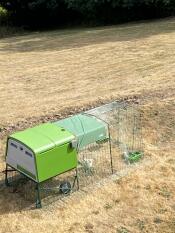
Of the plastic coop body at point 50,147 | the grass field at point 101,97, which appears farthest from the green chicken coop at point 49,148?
the grass field at point 101,97

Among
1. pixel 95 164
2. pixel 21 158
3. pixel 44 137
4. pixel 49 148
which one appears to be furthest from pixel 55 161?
pixel 95 164

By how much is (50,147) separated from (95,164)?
197 cm

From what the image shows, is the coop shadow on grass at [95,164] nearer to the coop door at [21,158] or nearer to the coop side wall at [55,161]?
the coop side wall at [55,161]

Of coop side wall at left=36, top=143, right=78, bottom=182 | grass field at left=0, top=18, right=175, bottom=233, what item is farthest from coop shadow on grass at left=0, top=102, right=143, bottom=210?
coop side wall at left=36, top=143, right=78, bottom=182

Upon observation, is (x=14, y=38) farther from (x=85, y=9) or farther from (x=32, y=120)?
(x=32, y=120)

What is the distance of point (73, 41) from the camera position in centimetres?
2466

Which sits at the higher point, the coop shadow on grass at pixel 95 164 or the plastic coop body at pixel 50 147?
the plastic coop body at pixel 50 147

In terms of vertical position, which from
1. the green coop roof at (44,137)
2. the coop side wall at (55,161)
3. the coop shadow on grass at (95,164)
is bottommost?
the coop shadow on grass at (95,164)

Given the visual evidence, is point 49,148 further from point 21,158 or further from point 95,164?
point 95,164

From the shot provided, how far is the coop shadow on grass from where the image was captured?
33.9 ft

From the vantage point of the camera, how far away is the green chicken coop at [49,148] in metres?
9.59

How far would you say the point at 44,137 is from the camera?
995 centimetres

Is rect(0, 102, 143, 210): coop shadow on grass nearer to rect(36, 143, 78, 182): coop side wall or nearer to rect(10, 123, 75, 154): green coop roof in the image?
rect(36, 143, 78, 182): coop side wall

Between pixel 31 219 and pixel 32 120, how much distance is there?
4.79 metres
